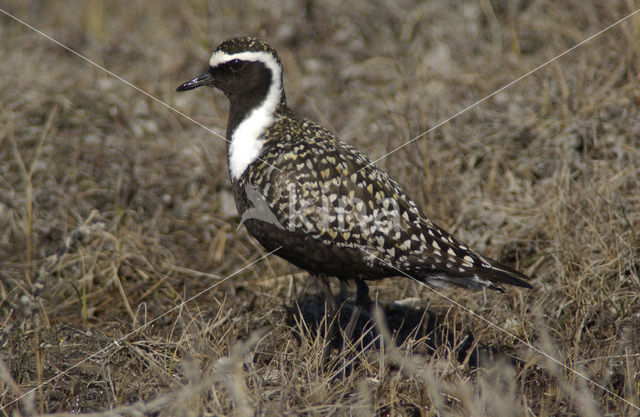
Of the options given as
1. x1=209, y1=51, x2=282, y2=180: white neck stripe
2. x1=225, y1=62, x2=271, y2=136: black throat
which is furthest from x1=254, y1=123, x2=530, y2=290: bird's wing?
x1=225, y1=62, x2=271, y2=136: black throat

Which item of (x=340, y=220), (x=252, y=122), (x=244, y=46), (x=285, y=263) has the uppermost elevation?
(x=244, y=46)

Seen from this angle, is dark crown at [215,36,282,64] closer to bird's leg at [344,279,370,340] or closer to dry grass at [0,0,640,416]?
dry grass at [0,0,640,416]

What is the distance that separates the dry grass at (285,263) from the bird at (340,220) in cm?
42

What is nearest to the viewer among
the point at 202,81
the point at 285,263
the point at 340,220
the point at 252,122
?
the point at 340,220

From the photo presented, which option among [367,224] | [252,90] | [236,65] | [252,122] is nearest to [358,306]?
[367,224]

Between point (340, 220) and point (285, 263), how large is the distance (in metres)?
1.48

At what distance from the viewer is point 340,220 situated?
3879 millimetres

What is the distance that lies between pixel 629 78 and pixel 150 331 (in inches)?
171

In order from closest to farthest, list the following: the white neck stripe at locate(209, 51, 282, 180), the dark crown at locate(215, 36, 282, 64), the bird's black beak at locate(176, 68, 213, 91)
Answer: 1. the white neck stripe at locate(209, 51, 282, 180)
2. the dark crown at locate(215, 36, 282, 64)
3. the bird's black beak at locate(176, 68, 213, 91)

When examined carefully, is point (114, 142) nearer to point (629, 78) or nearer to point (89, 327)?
point (89, 327)

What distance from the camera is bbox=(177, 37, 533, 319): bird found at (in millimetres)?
3889

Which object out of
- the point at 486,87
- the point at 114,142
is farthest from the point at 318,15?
the point at 114,142

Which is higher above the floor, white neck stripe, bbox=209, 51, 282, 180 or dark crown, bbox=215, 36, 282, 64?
dark crown, bbox=215, 36, 282, 64

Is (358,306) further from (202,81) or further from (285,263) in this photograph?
(202,81)
